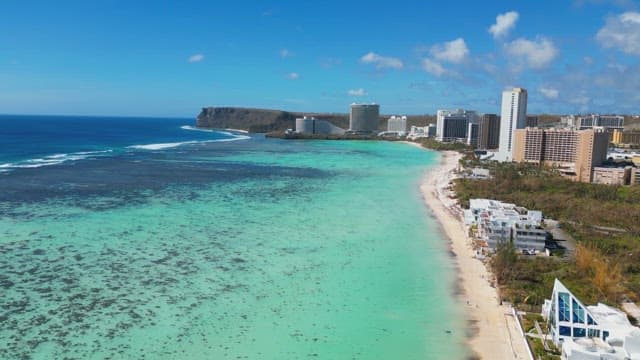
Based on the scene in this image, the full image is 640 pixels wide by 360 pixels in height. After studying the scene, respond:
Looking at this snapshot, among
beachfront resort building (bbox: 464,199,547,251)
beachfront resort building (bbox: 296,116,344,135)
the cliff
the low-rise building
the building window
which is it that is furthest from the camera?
the cliff

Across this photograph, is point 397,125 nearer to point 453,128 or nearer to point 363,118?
point 363,118

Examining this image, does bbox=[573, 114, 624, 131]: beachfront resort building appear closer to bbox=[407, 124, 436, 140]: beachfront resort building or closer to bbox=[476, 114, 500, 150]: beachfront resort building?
bbox=[407, 124, 436, 140]: beachfront resort building

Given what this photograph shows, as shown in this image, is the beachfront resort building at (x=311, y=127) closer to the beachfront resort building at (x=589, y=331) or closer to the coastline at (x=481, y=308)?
the coastline at (x=481, y=308)

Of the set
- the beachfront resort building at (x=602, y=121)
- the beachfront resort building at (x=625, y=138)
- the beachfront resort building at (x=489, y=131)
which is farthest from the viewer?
the beachfront resort building at (x=602, y=121)

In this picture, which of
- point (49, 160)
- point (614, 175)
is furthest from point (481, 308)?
point (49, 160)

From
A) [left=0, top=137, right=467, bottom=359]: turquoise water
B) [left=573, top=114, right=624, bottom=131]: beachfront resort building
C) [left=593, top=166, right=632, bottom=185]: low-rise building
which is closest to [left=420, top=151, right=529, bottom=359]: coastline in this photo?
[left=0, top=137, right=467, bottom=359]: turquoise water

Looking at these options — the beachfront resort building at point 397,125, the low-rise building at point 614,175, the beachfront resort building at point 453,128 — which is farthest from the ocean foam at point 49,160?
the beachfront resort building at point 397,125
